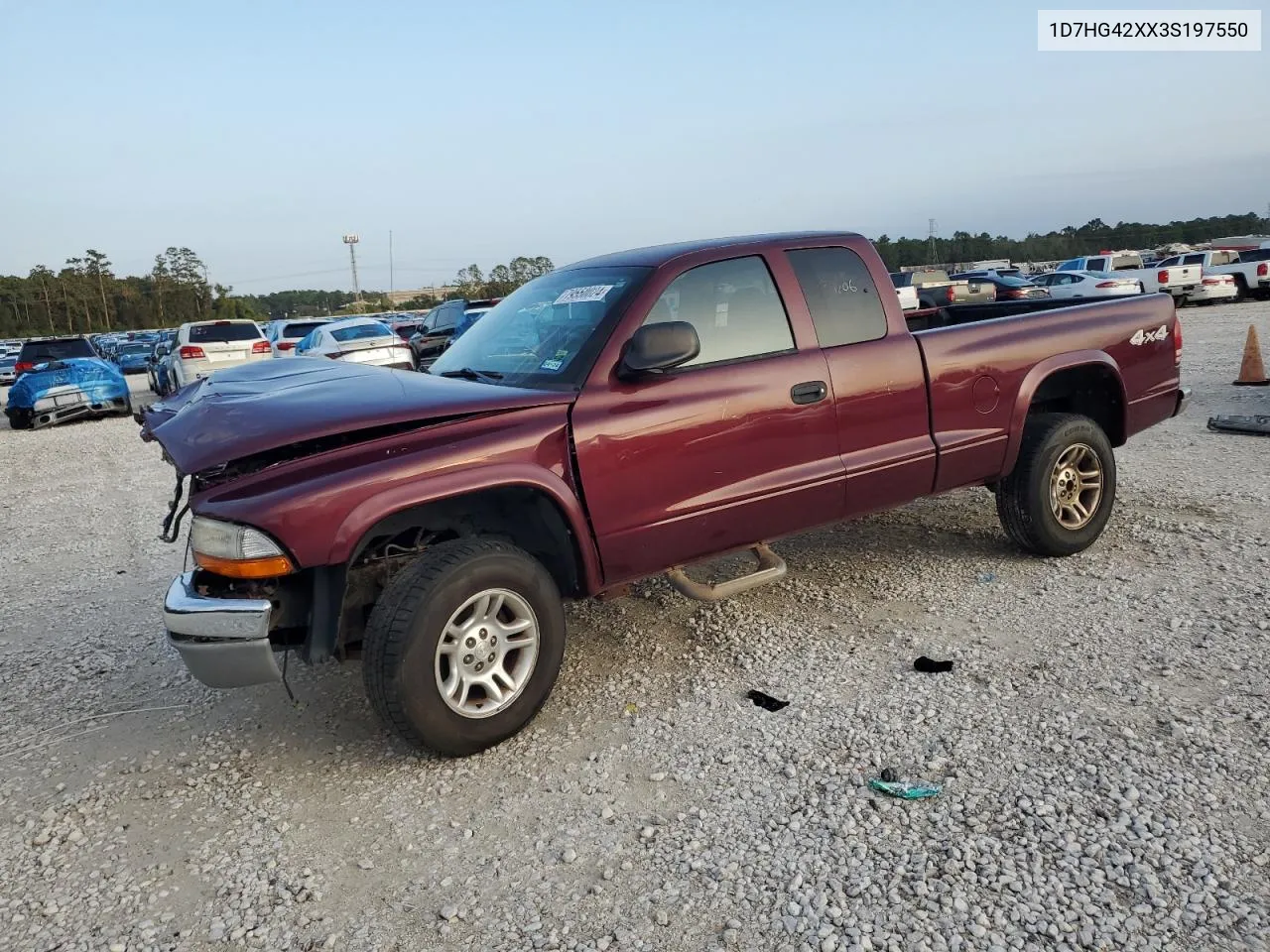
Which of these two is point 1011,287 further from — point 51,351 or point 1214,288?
point 51,351

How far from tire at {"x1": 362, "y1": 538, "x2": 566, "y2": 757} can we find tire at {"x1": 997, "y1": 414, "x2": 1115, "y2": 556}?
2846 mm

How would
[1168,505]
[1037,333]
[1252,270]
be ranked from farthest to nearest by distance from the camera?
[1252,270] < [1168,505] < [1037,333]

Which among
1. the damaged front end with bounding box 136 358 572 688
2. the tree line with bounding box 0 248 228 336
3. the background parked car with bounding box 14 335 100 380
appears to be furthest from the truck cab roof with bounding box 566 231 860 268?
the tree line with bounding box 0 248 228 336

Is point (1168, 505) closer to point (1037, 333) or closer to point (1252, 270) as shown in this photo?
point (1037, 333)

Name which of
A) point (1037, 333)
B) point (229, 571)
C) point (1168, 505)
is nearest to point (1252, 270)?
point (1168, 505)

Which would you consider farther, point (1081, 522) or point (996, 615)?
point (1081, 522)

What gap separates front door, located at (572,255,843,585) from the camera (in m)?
3.66

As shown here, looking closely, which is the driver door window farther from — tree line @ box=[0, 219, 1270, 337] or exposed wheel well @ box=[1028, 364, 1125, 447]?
tree line @ box=[0, 219, 1270, 337]

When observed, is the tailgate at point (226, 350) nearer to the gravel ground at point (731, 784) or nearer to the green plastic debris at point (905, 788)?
the gravel ground at point (731, 784)

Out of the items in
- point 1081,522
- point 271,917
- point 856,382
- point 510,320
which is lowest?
point 271,917

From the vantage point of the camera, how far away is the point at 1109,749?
318cm

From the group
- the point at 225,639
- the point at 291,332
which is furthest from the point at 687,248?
the point at 291,332

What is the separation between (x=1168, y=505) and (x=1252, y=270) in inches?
964

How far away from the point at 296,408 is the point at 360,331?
15.0 meters
